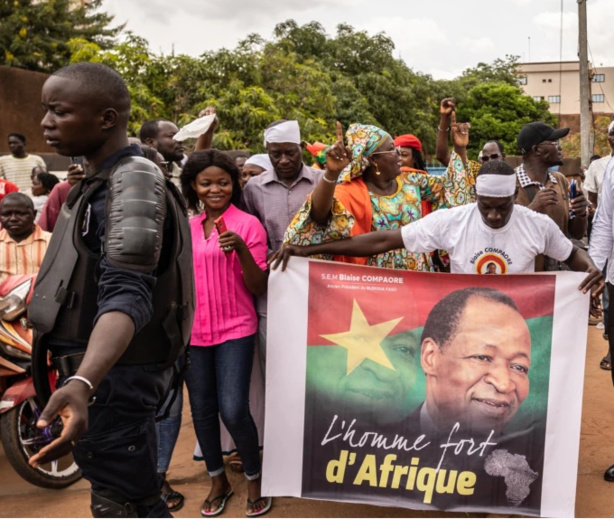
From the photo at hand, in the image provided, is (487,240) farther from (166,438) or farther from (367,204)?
(166,438)

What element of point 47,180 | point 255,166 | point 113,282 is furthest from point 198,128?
point 47,180

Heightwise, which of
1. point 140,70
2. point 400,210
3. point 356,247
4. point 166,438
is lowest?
point 166,438

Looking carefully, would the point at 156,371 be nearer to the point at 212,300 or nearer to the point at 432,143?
the point at 212,300

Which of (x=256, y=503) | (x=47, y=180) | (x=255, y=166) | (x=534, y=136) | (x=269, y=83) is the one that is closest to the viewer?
(x=256, y=503)

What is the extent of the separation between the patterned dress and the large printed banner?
194mm

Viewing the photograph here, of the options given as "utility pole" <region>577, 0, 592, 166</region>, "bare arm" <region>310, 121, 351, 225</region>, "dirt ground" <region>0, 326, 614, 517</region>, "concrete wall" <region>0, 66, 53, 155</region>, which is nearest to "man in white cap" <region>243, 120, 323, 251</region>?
A: "bare arm" <region>310, 121, 351, 225</region>

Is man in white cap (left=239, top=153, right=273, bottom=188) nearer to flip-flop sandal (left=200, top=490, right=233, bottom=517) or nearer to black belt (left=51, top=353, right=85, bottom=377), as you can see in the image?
flip-flop sandal (left=200, top=490, right=233, bottom=517)

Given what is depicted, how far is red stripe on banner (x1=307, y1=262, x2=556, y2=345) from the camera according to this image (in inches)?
133

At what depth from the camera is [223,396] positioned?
11.6ft

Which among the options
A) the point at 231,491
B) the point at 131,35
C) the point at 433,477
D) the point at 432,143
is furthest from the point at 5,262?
the point at 432,143

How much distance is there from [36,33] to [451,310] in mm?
30054

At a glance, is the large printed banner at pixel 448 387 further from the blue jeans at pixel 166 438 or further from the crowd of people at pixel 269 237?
the blue jeans at pixel 166 438

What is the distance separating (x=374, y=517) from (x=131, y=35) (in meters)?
15.7

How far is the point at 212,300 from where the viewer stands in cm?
354
